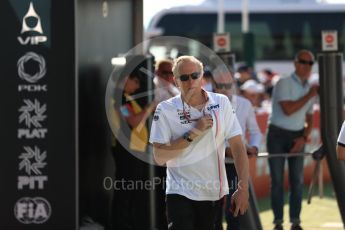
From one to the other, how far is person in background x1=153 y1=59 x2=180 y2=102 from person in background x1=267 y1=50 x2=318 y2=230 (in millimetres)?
1613

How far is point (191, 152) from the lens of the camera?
20.1 feet

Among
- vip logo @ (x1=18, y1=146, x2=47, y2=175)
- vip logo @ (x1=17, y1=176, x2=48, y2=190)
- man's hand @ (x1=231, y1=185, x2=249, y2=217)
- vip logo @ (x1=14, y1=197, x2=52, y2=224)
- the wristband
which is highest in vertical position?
the wristband

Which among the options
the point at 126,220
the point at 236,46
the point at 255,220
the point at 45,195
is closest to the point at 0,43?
the point at 45,195

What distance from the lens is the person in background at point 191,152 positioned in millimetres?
6102

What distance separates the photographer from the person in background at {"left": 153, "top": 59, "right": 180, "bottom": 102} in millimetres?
8969

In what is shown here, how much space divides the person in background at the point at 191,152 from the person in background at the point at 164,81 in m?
2.76

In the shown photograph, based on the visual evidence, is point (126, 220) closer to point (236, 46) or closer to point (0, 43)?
point (0, 43)

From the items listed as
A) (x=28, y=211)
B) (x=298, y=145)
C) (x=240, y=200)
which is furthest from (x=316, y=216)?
(x=240, y=200)

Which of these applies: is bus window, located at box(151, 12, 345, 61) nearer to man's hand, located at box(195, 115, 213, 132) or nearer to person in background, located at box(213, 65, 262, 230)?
person in background, located at box(213, 65, 262, 230)

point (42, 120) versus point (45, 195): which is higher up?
point (42, 120)

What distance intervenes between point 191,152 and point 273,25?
1095 inches

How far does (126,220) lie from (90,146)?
878 millimetres

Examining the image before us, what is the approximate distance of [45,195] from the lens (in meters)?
8.26

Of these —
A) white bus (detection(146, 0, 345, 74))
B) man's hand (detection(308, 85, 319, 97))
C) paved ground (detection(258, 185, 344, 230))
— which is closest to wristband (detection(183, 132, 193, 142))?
man's hand (detection(308, 85, 319, 97))
